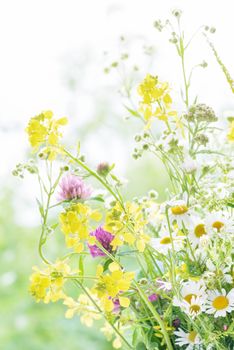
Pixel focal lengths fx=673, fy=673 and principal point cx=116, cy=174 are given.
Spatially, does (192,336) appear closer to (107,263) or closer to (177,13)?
(107,263)

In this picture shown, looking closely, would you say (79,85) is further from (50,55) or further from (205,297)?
(205,297)

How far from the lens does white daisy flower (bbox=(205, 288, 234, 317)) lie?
0.57 metres

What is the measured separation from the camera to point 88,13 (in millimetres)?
2326

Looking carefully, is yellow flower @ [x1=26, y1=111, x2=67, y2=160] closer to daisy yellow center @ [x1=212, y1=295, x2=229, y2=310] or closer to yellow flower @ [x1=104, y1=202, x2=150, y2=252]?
yellow flower @ [x1=104, y1=202, x2=150, y2=252]

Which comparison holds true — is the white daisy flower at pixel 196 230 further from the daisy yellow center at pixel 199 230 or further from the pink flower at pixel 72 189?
the pink flower at pixel 72 189

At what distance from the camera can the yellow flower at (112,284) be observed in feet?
1.89

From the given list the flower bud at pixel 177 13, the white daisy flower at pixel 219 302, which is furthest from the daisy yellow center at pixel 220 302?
the flower bud at pixel 177 13

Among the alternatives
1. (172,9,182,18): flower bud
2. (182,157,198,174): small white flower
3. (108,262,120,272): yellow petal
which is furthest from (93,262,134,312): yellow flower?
(172,9,182,18): flower bud

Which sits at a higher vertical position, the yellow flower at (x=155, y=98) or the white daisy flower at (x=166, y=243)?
the yellow flower at (x=155, y=98)

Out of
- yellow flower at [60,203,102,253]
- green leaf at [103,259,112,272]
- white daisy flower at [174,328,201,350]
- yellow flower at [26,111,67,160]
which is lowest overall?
white daisy flower at [174,328,201,350]

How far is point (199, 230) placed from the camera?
594 mm

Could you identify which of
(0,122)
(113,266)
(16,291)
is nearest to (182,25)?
(113,266)

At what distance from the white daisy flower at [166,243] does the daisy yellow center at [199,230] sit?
0.01m

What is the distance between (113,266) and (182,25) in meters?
0.25
